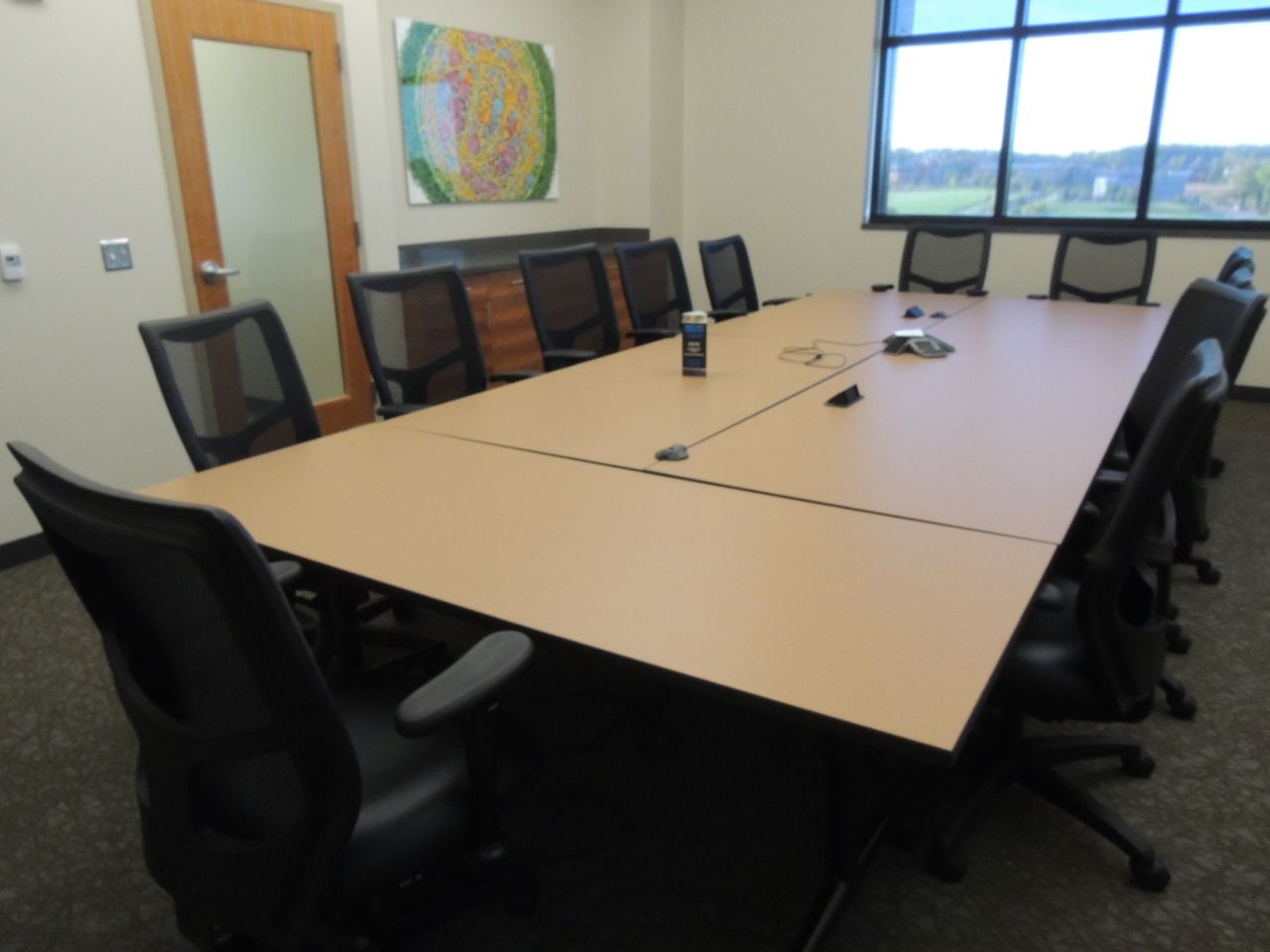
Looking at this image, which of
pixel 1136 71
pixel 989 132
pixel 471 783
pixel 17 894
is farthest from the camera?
pixel 989 132

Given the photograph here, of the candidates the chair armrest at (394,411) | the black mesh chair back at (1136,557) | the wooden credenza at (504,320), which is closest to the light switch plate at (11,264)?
the chair armrest at (394,411)

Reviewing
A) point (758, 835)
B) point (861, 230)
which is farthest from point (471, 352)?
point (861, 230)

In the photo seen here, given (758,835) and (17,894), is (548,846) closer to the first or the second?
(758,835)

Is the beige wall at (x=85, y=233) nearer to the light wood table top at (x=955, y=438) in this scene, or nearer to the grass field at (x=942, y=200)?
the light wood table top at (x=955, y=438)

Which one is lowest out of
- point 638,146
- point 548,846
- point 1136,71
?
point 548,846

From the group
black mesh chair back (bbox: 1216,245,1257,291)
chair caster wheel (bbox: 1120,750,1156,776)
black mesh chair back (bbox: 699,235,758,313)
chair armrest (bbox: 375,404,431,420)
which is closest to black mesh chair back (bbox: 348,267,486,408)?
chair armrest (bbox: 375,404,431,420)

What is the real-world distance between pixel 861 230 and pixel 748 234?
0.83m

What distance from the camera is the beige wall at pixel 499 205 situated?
3.11 metres

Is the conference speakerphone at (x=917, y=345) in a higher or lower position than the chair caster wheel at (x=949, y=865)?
higher

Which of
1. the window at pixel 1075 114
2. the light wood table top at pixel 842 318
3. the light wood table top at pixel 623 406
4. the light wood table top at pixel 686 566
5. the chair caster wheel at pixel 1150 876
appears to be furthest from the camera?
the window at pixel 1075 114

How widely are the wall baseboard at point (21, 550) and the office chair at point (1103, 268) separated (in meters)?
4.91

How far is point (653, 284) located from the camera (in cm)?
409

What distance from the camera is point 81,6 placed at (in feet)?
10.2

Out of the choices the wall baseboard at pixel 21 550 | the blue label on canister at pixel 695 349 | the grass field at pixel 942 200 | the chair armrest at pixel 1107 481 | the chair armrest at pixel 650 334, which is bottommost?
the wall baseboard at pixel 21 550
